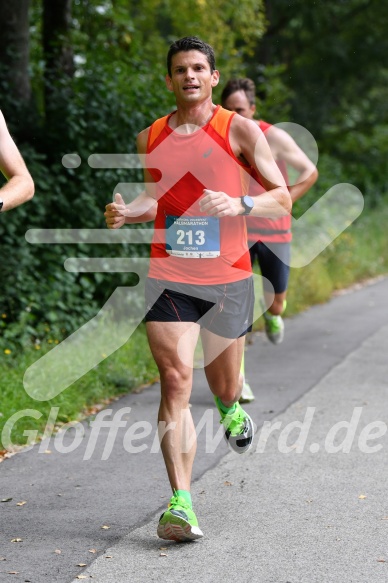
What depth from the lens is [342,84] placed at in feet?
94.2

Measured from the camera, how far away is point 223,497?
18.5 ft

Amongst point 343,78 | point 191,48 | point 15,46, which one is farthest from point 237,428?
point 343,78

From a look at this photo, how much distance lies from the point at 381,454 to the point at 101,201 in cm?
496

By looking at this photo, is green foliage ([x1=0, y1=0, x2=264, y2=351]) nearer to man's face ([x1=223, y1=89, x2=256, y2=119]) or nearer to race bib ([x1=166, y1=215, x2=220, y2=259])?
man's face ([x1=223, y1=89, x2=256, y2=119])

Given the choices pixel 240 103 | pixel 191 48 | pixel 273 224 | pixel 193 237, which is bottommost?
pixel 273 224

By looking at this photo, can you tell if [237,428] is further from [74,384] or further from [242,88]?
[242,88]

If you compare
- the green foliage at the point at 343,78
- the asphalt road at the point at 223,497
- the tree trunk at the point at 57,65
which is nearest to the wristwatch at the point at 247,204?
the asphalt road at the point at 223,497

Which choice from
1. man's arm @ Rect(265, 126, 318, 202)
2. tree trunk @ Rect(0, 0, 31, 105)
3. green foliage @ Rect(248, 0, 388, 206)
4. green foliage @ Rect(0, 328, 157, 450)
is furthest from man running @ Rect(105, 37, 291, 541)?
green foliage @ Rect(248, 0, 388, 206)

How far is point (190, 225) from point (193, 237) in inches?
2.2

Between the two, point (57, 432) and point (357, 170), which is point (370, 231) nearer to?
point (357, 170)

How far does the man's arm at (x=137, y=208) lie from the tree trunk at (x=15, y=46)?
18.6 ft

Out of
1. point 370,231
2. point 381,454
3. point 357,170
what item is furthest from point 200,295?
point 357,170

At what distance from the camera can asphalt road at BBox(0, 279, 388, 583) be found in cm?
451

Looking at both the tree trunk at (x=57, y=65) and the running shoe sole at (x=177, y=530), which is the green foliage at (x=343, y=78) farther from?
the running shoe sole at (x=177, y=530)
